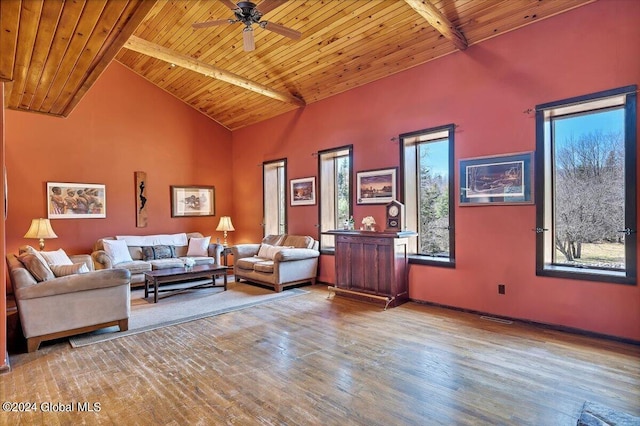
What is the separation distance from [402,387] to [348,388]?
1.34 ft

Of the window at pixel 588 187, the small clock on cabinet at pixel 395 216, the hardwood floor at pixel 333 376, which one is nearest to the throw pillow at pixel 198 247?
the hardwood floor at pixel 333 376

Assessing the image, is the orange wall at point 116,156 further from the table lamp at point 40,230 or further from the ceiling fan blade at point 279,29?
the ceiling fan blade at point 279,29

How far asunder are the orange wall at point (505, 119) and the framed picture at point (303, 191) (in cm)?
106

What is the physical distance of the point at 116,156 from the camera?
22.3 ft

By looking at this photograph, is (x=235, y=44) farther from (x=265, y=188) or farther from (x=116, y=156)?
(x=116, y=156)

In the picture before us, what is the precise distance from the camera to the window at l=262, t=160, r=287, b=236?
7.55 metres

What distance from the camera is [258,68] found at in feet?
19.6

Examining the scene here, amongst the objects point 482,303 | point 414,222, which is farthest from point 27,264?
point 482,303

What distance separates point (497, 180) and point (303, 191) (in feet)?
11.8

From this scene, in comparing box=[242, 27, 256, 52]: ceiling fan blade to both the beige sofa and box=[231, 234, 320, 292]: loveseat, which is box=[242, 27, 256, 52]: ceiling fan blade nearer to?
the beige sofa

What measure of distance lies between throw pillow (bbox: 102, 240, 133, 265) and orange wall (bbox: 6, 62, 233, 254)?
62 centimetres

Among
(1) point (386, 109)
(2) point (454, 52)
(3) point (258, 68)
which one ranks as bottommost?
(1) point (386, 109)

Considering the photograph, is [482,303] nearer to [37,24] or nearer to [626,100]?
[626,100]

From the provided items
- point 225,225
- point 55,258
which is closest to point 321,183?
point 225,225
